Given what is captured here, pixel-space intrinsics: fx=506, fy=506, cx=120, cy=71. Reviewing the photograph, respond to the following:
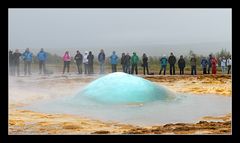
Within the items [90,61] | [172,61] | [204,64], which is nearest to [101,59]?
[90,61]

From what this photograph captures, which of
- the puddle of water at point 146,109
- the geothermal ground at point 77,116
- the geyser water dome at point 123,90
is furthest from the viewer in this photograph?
the geyser water dome at point 123,90

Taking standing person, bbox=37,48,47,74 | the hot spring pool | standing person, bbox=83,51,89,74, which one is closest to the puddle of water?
the hot spring pool

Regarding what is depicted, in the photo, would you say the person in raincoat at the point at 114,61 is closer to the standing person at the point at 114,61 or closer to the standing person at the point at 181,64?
the standing person at the point at 114,61

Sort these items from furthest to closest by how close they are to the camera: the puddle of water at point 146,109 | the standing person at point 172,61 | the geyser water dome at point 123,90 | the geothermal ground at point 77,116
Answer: the standing person at point 172,61
the geyser water dome at point 123,90
the puddle of water at point 146,109
the geothermal ground at point 77,116

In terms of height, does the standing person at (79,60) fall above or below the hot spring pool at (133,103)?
above

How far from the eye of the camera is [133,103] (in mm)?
8680

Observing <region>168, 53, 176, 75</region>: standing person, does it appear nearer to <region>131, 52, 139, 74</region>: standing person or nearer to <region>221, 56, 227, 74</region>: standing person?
<region>131, 52, 139, 74</region>: standing person

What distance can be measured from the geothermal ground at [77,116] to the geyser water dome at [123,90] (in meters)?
0.13

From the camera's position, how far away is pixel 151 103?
28.6ft

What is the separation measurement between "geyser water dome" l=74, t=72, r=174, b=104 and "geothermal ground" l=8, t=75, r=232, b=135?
0.13 m

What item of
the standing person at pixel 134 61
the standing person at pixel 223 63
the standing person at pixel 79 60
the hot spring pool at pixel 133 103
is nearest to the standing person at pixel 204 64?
the standing person at pixel 223 63

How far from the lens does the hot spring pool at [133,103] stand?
8.57 meters

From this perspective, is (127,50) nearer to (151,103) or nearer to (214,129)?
(151,103)

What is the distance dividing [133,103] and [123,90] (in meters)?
0.29
